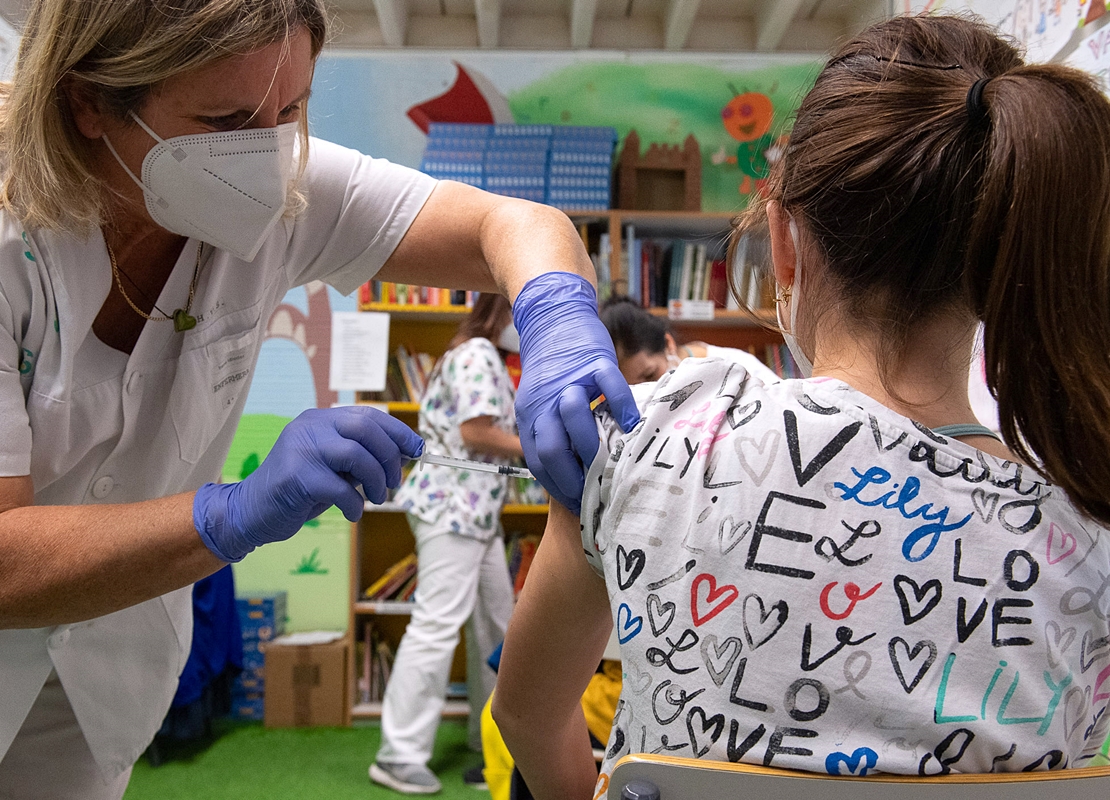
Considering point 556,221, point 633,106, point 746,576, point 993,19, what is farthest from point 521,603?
point 633,106

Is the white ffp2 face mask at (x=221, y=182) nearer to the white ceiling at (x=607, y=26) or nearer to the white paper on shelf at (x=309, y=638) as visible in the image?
the white paper on shelf at (x=309, y=638)

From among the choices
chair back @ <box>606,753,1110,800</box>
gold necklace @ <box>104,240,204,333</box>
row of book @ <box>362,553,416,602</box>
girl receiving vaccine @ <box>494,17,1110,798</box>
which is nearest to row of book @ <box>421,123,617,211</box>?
row of book @ <box>362,553,416,602</box>

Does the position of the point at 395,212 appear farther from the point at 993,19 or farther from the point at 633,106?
the point at 633,106

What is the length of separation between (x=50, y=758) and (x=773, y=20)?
3.71 meters

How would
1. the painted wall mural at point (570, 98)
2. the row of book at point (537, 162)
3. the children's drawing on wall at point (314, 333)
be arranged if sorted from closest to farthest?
1. the row of book at point (537, 162)
2. the children's drawing on wall at point (314, 333)
3. the painted wall mural at point (570, 98)

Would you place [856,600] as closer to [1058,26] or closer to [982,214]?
[982,214]

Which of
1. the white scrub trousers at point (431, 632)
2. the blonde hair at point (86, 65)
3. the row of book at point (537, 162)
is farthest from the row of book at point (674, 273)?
the blonde hair at point (86, 65)

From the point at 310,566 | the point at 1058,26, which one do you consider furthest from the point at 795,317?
the point at 310,566

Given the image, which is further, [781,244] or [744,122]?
[744,122]

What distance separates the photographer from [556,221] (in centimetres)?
116

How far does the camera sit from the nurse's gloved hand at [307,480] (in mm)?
866

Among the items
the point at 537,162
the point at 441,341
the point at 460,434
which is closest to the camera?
the point at 460,434

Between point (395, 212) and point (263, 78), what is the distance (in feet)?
0.97

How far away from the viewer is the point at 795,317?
804mm
